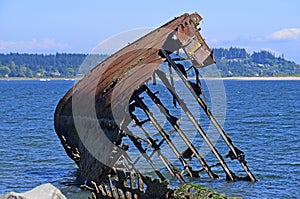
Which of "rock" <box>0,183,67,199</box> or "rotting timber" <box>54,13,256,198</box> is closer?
"rock" <box>0,183,67,199</box>

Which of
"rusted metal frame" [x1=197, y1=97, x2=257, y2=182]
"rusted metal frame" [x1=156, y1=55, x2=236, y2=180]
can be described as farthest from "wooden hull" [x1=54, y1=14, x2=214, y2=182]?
"rusted metal frame" [x1=197, y1=97, x2=257, y2=182]

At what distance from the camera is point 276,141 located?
106 feet

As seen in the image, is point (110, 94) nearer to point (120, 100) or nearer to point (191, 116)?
point (120, 100)

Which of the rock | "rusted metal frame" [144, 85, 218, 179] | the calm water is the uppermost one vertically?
the rock

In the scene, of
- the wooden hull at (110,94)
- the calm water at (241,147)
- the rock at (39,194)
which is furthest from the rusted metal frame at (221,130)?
the rock at (39,194)

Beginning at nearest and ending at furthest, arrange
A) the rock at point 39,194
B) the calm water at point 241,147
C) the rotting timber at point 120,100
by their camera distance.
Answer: the rock at point 39,194 → the rotting timber at point 120,100 → the calm water at point 241,147

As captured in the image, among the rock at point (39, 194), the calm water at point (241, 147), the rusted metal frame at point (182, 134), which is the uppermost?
the rock at point (39, 194)

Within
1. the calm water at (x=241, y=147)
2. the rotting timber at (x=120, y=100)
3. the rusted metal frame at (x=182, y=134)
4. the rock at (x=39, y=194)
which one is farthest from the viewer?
the calm water at (x=241, y=147)

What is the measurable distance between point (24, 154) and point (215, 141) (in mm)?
9634

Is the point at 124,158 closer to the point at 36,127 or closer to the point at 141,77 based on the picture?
the point at 141,77

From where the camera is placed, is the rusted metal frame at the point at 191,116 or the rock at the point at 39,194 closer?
the rock at the point at 39,194

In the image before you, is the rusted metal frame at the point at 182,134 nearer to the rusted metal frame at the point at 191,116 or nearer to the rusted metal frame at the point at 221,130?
the rusted metal frame at the point at 191,116

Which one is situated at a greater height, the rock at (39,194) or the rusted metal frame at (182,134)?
the rock at (39,194)

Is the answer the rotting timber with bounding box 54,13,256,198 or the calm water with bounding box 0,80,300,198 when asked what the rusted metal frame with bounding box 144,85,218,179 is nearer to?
the rotting timber with bounding box 54,13,256,198
